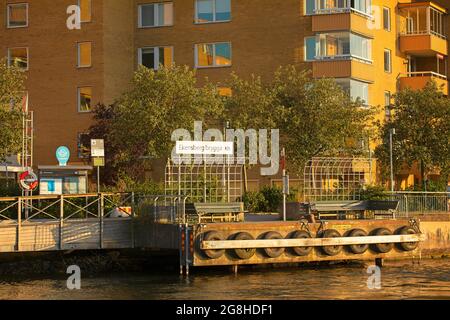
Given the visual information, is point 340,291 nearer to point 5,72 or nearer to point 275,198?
point 275,198

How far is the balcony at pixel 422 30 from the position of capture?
71.2 m

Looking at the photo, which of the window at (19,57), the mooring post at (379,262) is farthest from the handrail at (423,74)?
the mooring post at (379,262)

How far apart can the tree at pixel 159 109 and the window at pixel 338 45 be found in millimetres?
11885

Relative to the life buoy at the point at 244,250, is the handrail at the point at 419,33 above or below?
above

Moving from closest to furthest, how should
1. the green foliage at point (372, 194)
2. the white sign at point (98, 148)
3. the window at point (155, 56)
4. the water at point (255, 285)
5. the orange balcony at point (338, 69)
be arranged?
the water at point (255, 285)
the white sign at point (98, 148)
the green foliage at point (372, 194)
the orange balcony at point (338, 69)
the window at point (155, 56)

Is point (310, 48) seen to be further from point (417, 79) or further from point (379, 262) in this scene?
point (379, 262)

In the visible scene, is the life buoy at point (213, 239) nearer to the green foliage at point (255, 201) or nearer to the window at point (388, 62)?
the green foliage at point (255, 201)

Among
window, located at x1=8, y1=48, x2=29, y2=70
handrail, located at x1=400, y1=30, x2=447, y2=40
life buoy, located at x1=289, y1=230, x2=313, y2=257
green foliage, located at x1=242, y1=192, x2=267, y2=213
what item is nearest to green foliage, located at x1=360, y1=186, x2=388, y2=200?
green foliage, located at x1=242, y1=192, x2=267, y2=213

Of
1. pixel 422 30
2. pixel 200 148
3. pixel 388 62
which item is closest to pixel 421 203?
pixel 200 148

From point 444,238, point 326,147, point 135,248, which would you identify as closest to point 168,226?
point 135,248

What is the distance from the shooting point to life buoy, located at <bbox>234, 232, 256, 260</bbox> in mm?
37562

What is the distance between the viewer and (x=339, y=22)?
6425 cm

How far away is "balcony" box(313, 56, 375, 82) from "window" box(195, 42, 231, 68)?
252 inches

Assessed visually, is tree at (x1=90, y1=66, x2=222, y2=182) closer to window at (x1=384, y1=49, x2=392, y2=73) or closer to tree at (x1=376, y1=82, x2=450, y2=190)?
tree at (x1=376, y1=82, x2=450, y2=190)
